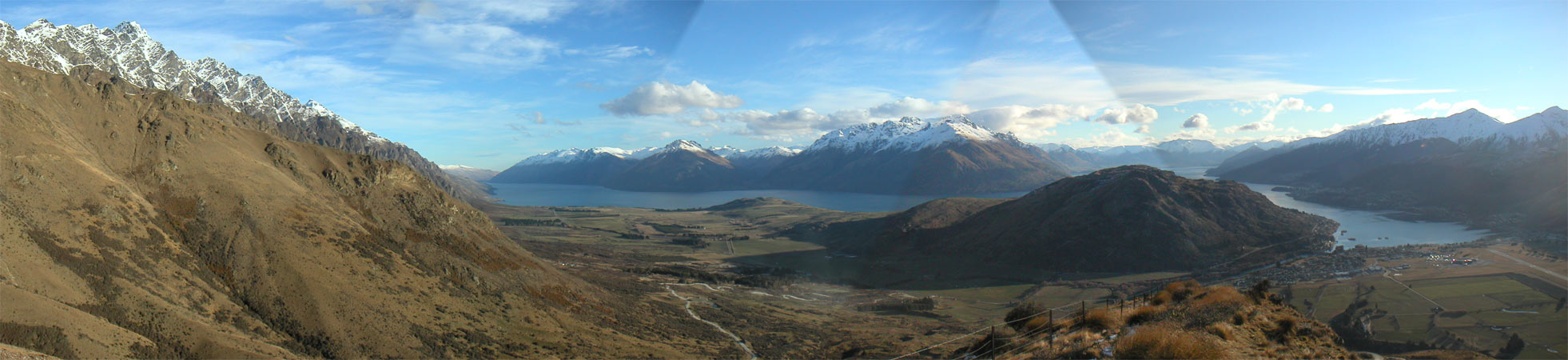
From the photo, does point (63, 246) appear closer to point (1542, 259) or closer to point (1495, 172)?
point (1542, 259)

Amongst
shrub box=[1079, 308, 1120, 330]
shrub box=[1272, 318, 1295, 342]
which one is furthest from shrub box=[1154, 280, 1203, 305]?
shrub box=[1272, 318, 1295, 342]

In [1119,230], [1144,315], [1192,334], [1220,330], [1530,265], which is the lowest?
[1530,265]

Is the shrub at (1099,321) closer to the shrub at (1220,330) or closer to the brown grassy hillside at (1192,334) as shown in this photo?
the brown grassy hillside at (1192,334)

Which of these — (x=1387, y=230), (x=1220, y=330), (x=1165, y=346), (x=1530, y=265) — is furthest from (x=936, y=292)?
(x=1387, y=230)

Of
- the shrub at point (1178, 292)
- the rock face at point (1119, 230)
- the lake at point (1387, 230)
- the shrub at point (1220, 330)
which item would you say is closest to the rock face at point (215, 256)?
the shrub at point (1178, 292)

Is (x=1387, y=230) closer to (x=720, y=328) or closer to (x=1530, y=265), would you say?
(x=1530, y=265)

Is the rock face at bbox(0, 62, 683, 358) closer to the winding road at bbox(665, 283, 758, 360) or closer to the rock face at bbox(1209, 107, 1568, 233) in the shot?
the winding road at bbox(665, 283, 758, 360)
